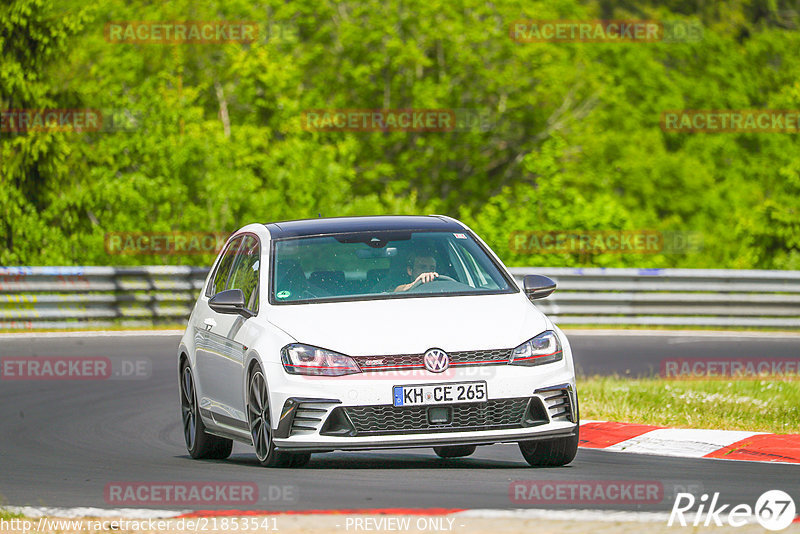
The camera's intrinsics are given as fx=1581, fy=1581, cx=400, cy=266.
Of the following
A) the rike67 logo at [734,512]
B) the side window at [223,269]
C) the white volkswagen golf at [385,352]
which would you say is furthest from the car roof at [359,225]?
the rike67 logo at [734,512]

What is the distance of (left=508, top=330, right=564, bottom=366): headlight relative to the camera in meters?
8.91

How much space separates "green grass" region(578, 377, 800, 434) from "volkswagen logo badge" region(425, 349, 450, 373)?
11.7 feet

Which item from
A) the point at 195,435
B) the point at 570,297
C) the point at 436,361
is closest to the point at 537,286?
the point at 436,361

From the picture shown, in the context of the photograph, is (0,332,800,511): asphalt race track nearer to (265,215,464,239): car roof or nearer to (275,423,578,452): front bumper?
(275,423,578,452): front bumper

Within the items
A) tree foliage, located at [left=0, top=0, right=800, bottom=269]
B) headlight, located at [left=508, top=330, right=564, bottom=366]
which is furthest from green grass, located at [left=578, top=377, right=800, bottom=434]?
tree foliage, located at [left=0, top=0, right=800, bottom=269]

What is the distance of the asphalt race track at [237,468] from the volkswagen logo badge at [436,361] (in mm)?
615

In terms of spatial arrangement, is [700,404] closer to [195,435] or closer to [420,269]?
[420,269]

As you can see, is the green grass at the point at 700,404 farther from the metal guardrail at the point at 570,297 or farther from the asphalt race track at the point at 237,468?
the metal guardrail at the point at 570,297

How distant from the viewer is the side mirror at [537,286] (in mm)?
9859

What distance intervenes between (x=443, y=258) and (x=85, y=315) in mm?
13673

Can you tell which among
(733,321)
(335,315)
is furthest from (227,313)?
(733,321)

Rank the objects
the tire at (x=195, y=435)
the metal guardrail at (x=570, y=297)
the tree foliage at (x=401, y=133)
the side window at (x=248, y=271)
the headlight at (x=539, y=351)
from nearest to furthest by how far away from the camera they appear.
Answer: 1. the headlight at (x=539, y=351)
2. the side window at (x=248, y=271)
3. the tire at (x=195, y=435)
4. the metal guardrail at (x=570, y=297)
5. the tree foliage at (x=401, y=133)

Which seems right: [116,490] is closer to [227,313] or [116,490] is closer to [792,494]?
[227,313]

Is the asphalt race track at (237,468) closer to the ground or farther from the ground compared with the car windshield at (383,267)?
closer to the ground
